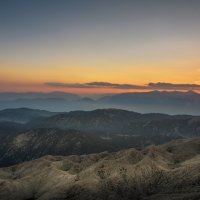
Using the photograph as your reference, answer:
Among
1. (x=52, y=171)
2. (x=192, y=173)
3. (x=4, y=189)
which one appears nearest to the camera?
(x=192, y=173)

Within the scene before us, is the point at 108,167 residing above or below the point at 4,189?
above

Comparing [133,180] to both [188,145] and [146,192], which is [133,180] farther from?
[188,145]

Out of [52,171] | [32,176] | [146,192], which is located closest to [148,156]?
[146,192]

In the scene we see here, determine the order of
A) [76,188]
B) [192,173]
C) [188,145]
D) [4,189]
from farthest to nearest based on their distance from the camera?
1. [188,145]
2. [4,189]
3. [76,188]
4. [192,173]

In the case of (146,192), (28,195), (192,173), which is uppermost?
(192,173)

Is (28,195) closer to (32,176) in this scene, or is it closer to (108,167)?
(32,176)

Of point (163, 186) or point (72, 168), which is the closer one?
point (163, 186)
